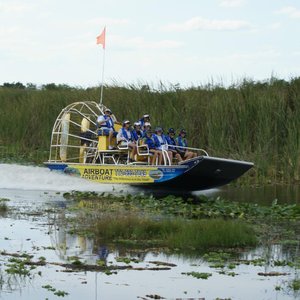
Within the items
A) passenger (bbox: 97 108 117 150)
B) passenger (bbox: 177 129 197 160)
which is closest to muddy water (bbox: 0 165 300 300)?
passenger (bbox: 97 108 117 150)

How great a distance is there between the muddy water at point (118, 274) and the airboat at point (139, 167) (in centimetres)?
675

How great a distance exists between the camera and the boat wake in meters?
24.9

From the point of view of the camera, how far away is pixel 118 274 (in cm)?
1160

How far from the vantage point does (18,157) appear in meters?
32.7

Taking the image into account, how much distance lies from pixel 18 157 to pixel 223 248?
19.8 metres

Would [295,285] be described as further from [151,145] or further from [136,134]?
[136,134]

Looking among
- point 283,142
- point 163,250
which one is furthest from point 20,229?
point 283,142

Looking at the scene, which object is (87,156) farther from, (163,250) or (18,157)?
(163,250)

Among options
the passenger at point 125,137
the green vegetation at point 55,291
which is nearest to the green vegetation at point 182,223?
the green vegetation at point 55,291

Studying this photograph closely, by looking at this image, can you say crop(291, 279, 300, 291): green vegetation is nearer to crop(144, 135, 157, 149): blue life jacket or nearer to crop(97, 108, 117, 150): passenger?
crop(144, 135, 157, 149): blue life jacket

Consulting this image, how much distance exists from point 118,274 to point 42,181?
14745mm

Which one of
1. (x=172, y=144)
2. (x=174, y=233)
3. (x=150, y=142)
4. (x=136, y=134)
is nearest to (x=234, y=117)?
(x=172, y=144)

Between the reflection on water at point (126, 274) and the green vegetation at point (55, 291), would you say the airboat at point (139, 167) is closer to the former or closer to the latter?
the reflection on water at point (126, 274)

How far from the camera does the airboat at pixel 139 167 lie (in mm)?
22984
